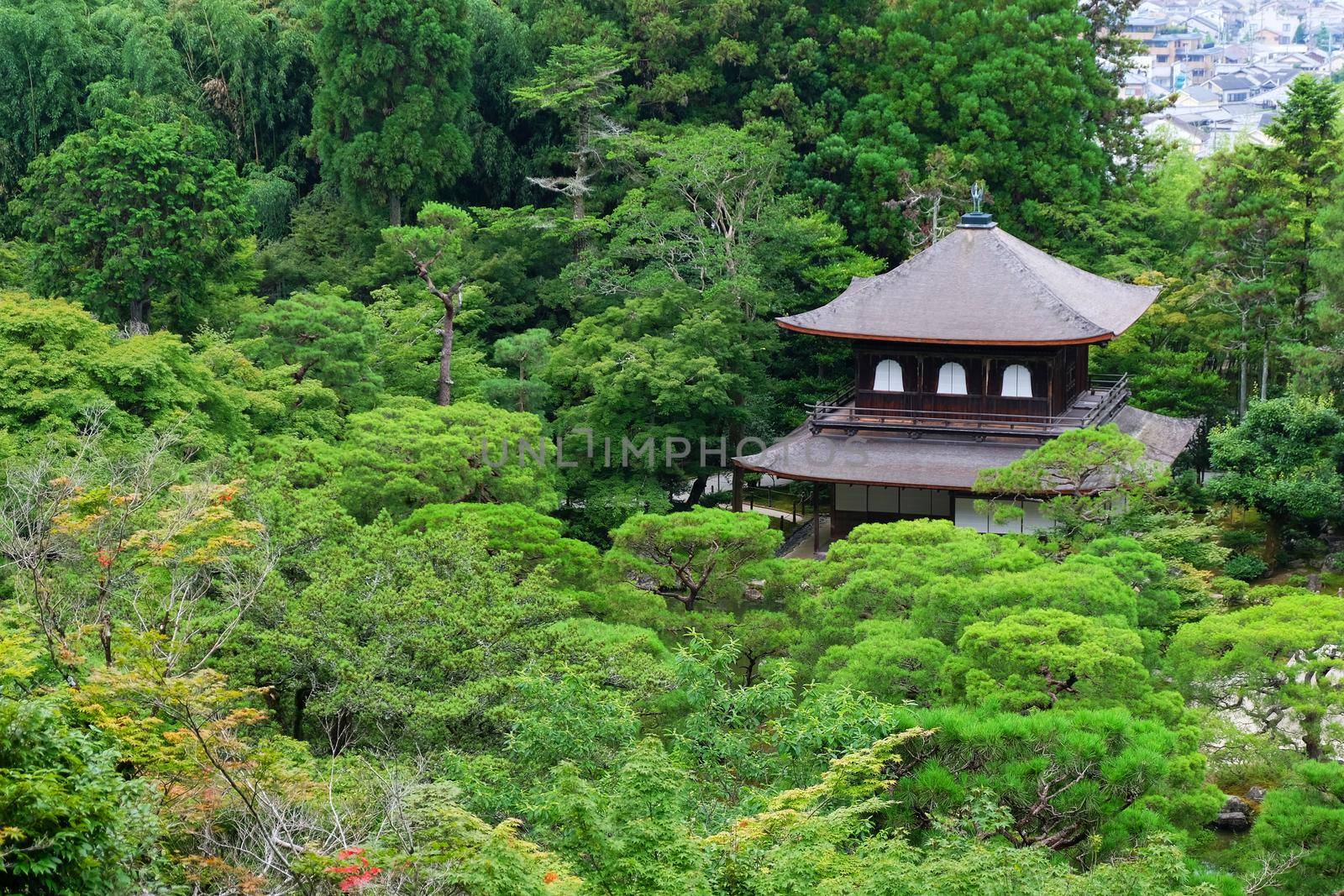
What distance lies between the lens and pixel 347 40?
37750 mm

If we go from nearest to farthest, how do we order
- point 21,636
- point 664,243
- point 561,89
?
point 21,636, point 664,243, point 561,89

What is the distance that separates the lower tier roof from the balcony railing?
17 centimetres

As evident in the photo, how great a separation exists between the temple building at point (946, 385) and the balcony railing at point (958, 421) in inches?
0.9

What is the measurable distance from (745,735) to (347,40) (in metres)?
27.3

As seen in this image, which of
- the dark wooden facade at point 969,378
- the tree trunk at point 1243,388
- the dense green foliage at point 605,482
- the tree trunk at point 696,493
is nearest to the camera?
the dense green foliage at point 605,482

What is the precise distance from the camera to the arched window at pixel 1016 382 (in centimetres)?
2816

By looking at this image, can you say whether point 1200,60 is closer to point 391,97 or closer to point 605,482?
point 391,97

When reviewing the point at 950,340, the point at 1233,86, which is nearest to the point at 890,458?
the point at 950,340

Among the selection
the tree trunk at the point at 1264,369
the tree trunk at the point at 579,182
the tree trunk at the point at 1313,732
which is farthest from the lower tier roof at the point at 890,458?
the tree trunk at the point at 579,182

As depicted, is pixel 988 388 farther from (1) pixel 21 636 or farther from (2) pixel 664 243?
(1) pixel 21 636

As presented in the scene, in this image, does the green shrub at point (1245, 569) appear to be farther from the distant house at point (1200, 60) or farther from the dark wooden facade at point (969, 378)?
the distant house at point (1200, 60)

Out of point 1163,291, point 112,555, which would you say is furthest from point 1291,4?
point 112,555

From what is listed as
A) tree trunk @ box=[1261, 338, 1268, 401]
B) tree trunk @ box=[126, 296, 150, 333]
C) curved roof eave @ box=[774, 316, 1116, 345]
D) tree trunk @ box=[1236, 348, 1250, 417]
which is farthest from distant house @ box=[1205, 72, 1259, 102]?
tree trunk @ box=[126, 296, 150, 333]

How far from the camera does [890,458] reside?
27750 millimetres
